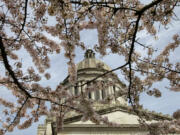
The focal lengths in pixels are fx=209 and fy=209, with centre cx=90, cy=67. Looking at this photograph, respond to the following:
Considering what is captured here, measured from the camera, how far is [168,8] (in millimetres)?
5422

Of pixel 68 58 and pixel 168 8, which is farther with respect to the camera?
pixel 68 58

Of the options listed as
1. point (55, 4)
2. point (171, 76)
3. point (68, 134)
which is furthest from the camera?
point (68, 134)

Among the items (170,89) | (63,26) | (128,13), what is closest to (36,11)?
(63,26)

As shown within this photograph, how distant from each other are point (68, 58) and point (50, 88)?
1.34m

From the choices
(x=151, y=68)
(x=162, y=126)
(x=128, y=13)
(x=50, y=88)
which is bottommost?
(x=162, y=126)

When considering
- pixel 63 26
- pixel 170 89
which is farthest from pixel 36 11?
pixel 170 89

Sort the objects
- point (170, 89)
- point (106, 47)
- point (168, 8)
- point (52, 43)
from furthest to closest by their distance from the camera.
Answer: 1. point (170, 89)
2. point (52, 43)
3. point (106, 47)
4. point (168, 8)

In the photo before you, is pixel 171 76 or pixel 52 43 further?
pixel 171 76

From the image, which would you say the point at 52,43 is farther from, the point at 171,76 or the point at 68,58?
the point at 171,76

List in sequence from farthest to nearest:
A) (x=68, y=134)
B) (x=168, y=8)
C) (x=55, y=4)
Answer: (x=68, y=134) → (x=168, y=8) → (x=55, y=4)

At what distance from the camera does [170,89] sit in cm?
832

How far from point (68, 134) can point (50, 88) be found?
29.8ft

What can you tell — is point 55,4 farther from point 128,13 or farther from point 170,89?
point 170,89

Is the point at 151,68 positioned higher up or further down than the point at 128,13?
further down
